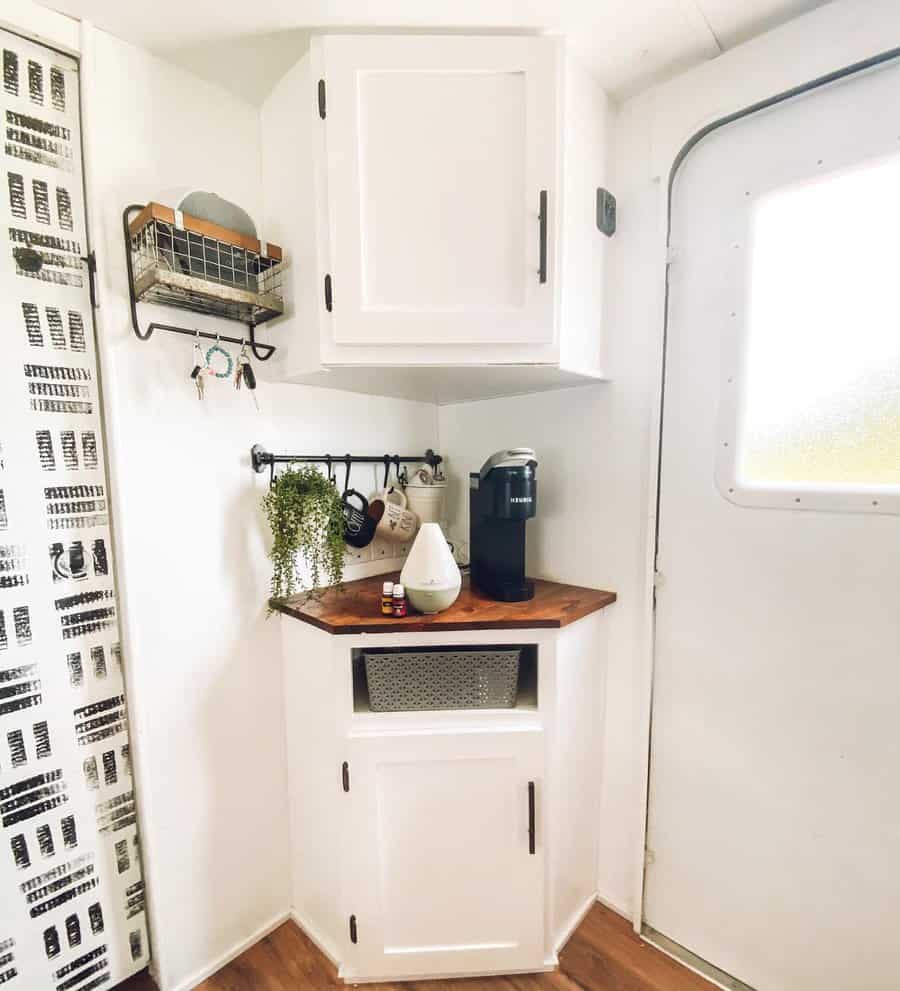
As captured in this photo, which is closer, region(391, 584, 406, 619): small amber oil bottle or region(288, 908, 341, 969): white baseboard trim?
region(391, 584, 406, 619): small amber oil bottle

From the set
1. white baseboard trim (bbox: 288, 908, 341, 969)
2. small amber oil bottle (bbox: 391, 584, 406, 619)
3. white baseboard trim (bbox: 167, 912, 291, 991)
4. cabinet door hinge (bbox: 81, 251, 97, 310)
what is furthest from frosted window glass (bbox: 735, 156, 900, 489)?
white baseboard trim (bbox: 167, 912, 291, 991)

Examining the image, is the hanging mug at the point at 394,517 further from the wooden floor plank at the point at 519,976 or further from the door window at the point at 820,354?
the wooden floor plank at the point at 519,976

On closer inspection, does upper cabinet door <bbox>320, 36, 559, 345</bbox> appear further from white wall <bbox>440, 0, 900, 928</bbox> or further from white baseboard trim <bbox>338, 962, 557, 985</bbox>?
white baseboard trim <bbox>338, 962, 557, 985</bbox>

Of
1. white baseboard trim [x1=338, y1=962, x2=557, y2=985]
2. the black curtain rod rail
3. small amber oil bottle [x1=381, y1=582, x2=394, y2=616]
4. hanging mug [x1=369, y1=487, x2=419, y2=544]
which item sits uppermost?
the black curtain rod rail

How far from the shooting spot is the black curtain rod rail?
47.0 inches

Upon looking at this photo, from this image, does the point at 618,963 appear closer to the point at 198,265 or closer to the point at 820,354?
the point at 820,354

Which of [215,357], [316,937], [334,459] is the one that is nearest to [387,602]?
[334,459]

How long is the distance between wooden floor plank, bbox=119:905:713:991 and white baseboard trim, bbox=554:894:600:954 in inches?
0.5

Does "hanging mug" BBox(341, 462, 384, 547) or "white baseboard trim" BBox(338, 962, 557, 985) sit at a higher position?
"hanging mug" BBox(341, 462, 384, 547)

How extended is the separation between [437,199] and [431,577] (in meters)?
0.83

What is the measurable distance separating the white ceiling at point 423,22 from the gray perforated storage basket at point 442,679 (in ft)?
4.43

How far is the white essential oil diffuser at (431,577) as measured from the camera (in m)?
1.07

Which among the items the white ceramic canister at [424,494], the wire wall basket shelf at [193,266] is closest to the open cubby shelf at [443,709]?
the white ceramic canister at [424,494]

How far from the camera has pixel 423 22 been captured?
3.05ft
